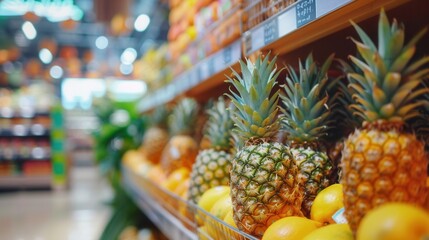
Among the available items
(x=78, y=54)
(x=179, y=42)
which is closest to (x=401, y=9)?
(x=179, y=42)

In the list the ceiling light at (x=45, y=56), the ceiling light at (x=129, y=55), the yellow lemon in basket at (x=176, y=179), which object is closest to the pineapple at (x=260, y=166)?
the yellow lemon in basket at (x=176, y=179)

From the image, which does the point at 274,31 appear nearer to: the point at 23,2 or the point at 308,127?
the point at 308,127

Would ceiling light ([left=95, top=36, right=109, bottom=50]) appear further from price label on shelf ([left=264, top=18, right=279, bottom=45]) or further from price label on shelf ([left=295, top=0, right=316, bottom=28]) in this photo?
price label on shelf ([left=295, top=0, right=316, bottom=28])

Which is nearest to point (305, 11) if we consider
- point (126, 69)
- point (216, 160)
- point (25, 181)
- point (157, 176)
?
point (216, 160)

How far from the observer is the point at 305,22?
107 cm

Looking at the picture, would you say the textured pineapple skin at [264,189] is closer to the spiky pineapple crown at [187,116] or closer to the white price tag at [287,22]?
the white price tag at [287,22]

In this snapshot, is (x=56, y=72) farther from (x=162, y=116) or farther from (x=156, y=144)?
(x=156, y=144)

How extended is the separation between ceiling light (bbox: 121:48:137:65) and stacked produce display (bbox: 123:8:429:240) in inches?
724

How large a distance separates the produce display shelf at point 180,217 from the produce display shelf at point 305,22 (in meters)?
0.50

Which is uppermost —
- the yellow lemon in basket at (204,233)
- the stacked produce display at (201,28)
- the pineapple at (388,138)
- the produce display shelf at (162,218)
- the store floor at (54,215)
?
the stacked produce display at (201,28)

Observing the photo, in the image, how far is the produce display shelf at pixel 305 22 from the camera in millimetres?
966

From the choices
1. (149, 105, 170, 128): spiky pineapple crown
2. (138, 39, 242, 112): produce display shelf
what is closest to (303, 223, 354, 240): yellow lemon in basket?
(138, 39, 242, 112): produce display shelf

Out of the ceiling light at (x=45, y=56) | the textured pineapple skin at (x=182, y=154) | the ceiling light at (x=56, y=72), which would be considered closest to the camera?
the textured pineapple skin at (x=182, y=154)

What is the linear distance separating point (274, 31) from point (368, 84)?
1.62 ft
